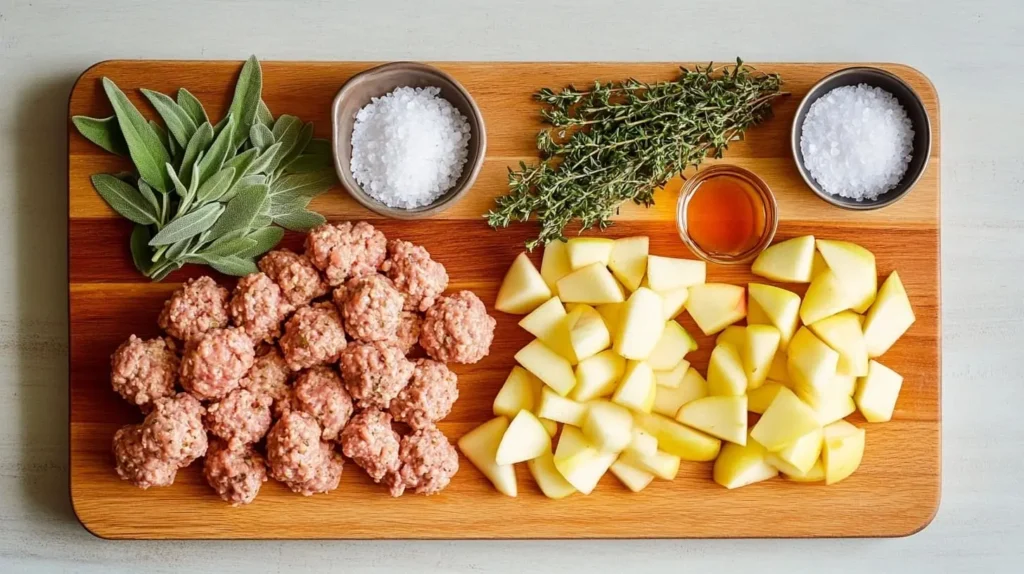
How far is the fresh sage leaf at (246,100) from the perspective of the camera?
241cm

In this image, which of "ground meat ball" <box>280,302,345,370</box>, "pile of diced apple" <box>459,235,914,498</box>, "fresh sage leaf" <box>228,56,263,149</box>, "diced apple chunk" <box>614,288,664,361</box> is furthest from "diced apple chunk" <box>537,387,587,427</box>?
"fresh sage leaf" <box>228,56,263,149</box>

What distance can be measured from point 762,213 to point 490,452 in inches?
45.8

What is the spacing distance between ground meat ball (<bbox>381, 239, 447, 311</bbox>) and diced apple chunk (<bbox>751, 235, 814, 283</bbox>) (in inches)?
41.8

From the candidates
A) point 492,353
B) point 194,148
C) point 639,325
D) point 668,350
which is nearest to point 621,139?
point 639,325

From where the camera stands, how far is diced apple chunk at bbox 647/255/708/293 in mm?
2432

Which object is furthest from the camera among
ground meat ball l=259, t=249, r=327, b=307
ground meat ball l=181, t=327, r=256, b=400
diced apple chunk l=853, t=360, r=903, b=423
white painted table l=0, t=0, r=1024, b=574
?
white painted table l=0, t=0, r=1024, b=574

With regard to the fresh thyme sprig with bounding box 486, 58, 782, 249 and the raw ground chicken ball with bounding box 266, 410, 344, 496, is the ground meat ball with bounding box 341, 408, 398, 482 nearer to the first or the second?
the raw ground chicken ball with bounding box 266, 410, 344, 496

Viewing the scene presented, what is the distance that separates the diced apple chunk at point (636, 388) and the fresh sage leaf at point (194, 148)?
1.51 metres

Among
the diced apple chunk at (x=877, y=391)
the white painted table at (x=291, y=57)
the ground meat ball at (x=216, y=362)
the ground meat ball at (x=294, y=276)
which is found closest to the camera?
the ground meat ball at (x=216, y=362)

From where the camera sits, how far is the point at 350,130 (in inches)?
94.8

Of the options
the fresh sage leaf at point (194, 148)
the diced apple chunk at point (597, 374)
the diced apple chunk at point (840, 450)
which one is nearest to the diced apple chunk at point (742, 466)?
the diced apple chunk at point (840, 450)

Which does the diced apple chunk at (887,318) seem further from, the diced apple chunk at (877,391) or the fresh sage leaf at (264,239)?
the fresh sage leaf at (264,239)

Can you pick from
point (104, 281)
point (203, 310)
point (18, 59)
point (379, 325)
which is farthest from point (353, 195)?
point (18, 59)

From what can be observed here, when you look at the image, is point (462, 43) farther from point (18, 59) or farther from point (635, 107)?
point (18, 59)
